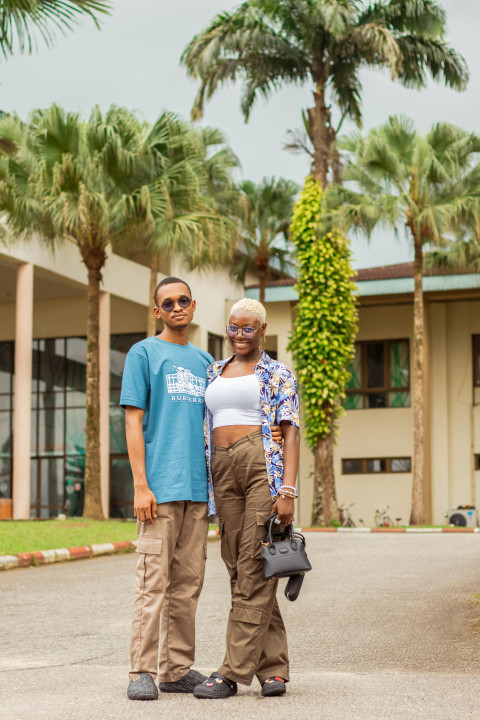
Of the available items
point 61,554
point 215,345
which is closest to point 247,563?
point 61,554

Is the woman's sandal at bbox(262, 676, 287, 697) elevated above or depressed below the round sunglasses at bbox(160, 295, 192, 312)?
below

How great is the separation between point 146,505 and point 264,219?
28061mm

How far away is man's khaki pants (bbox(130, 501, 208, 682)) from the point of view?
4.77 m

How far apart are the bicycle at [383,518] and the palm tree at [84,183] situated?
11799mm

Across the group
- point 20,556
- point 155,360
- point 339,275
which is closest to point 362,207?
point 339,275

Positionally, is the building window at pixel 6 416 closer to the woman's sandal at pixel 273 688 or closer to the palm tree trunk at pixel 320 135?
the palm tree trunk at pixel 320 135

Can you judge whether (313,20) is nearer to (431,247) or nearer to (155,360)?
(431,247)

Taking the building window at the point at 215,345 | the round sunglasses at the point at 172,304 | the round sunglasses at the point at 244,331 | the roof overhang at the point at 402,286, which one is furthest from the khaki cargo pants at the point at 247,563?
the building window at the point at 215,345

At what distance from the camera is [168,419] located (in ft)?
16.1

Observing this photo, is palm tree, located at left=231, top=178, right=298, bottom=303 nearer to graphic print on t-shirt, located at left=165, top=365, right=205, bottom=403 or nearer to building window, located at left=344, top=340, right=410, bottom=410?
building window, located at left=344, top=340, right=410, bottom=410

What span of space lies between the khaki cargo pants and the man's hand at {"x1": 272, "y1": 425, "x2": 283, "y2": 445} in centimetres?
7

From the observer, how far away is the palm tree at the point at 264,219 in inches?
1270

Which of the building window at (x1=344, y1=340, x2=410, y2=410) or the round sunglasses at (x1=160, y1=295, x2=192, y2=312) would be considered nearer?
the round sunglasses at (x1=160, y1=295, x2=192, y2=312)

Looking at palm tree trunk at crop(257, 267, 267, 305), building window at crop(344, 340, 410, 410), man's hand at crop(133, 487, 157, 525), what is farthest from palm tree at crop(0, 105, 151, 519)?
man's hand at crop(133, 487, 157, 525)
